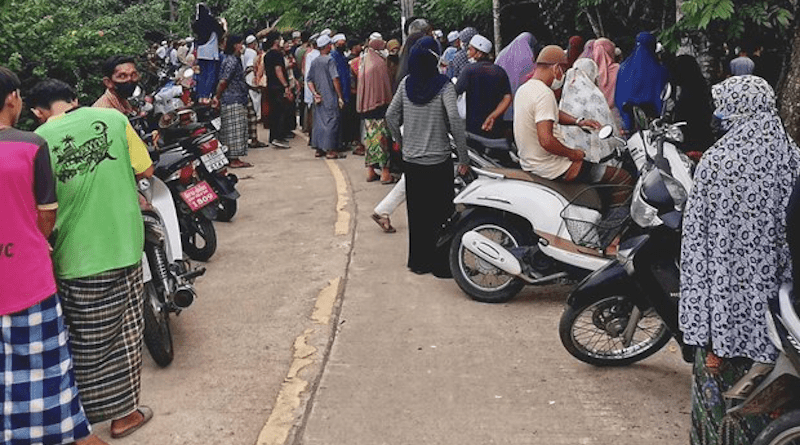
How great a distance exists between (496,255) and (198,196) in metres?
2.66

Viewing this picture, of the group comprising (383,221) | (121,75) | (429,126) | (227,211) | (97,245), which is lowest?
(227,211)

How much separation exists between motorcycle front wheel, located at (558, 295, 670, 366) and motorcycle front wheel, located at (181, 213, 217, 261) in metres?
3.72

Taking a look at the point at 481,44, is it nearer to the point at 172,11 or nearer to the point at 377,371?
the point at 377,371

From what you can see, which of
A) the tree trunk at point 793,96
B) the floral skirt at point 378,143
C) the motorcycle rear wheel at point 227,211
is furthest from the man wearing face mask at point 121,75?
the floral skirt at point 378,143

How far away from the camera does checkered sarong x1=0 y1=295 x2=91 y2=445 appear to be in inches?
163

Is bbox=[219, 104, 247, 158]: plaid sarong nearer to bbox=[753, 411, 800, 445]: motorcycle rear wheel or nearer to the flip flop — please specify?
the flip flop

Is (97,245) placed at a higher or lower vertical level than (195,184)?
higher

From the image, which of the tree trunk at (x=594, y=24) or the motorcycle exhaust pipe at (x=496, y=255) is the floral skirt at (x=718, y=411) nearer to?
the motorcycle exhaust pipe at (x=496, y=255)

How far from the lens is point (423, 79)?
7184mm

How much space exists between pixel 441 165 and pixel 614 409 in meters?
2.91

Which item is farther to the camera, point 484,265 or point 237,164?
point 237,164

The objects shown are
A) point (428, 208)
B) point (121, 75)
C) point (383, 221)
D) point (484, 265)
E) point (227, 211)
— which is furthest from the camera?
point (227, 211)

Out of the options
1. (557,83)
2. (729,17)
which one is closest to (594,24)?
(729,17)

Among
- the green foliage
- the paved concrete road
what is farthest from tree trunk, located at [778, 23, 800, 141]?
the paved concrete road
